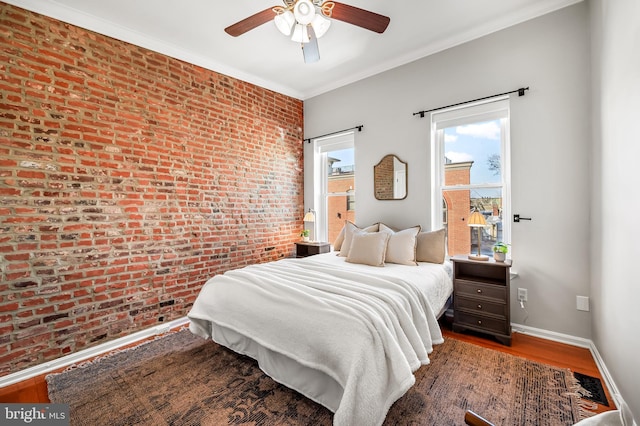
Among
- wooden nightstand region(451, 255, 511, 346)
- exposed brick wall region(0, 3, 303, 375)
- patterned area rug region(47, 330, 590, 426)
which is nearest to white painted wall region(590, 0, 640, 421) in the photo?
patterned area rug region(47, 330, 590, 426)

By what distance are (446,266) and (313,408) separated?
1.97 meters

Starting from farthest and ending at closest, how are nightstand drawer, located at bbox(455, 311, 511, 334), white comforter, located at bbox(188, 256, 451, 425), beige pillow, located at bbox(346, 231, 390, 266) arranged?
1. beige pillow, located at bbox(346, 231, 390, 266)
2. nightstand drawer, located at bbox(455, 311, 511, 334)
3. white comforter, located at bbox(188, 256, 451, 425)

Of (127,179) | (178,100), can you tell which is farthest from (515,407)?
(178,100)

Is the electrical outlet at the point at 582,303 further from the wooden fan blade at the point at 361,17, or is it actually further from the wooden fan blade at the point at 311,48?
the wooden fan blade at the point at 311,48

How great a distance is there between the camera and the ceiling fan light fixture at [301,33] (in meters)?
2.21

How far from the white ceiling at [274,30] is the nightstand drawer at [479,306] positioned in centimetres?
276

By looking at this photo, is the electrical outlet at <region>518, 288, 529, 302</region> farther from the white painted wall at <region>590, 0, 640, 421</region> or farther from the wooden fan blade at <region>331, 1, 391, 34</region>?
the wooden fan blade at <region>331, 1, 391, 34</region>

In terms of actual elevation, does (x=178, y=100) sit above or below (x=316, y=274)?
above

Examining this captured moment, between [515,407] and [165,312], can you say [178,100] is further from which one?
[515,407]

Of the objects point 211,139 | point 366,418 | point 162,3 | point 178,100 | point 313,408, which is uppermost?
point 162,3

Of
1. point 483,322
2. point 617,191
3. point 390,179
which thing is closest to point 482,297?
point 483,322

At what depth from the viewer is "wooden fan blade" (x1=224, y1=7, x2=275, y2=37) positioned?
215 centimetres

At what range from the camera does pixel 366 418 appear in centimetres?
142

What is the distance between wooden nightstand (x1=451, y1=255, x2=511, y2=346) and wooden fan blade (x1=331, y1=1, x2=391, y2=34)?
2.24 meters
